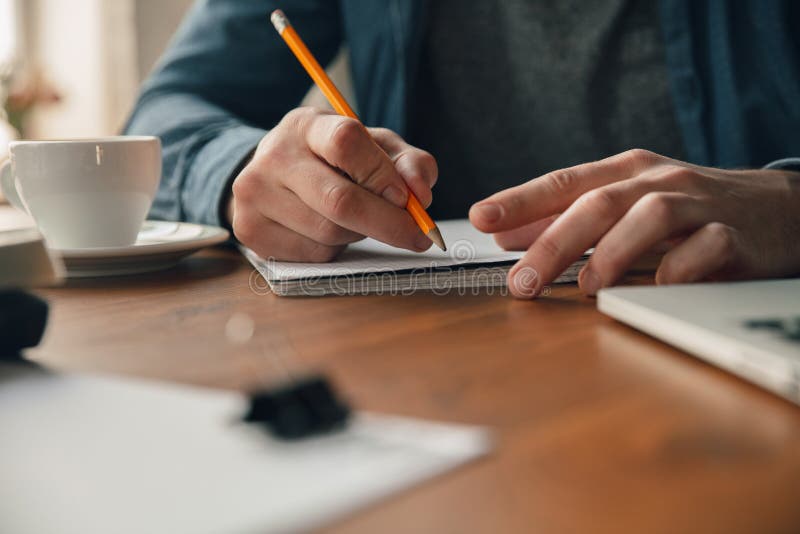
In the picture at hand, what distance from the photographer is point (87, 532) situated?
0.20 m

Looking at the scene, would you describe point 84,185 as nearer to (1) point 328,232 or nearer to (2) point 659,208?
(1) point 328,232

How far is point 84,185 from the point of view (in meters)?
0.77

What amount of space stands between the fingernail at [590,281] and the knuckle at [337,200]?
0.20 m

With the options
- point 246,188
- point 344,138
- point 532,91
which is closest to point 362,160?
point 344,138

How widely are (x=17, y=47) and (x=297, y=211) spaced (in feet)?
8.30

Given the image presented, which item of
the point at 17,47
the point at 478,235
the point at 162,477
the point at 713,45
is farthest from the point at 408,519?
the point at 17,47

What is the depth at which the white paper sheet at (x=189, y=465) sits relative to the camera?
0.21 metres

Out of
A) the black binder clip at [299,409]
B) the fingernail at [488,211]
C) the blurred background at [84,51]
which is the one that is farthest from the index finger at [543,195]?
the blurred background at [84,51]

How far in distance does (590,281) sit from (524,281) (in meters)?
0.05

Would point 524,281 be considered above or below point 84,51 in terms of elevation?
above

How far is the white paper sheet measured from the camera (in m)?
0.21

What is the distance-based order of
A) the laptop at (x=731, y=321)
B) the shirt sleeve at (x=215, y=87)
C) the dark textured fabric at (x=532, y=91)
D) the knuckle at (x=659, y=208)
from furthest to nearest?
the dark textured fabric at (x=532, y=91), the shirt sleeve at (x=215, y=87), the knuckle at (x=659, y=208), the laptop at (x=731, y=321)

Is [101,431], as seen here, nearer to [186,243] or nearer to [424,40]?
[186,243]

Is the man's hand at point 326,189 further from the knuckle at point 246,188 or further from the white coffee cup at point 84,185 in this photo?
the white coffee cup at point 84,185
